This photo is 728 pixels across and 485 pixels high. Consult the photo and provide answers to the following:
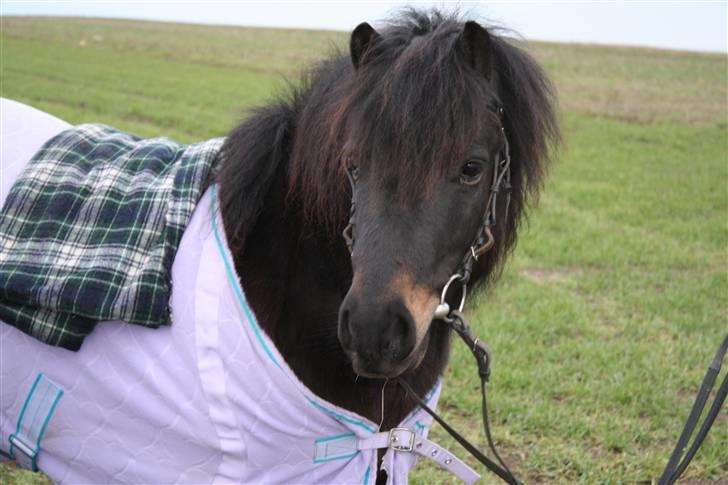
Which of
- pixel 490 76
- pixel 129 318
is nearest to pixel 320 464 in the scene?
pixel 129 318

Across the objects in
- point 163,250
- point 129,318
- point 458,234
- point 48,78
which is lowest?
point 48,78

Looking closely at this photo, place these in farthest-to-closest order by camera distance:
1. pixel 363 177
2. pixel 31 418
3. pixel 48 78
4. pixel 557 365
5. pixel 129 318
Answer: pixel 48 78 < pixel 557 365 < pixel 31 418 < pixel 129 318 < pixel 363 177

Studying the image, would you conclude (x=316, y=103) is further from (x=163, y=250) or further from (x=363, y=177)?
(x=163, y=250)

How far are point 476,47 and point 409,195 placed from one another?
0.50 metres

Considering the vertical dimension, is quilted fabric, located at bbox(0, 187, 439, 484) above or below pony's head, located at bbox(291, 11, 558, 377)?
below

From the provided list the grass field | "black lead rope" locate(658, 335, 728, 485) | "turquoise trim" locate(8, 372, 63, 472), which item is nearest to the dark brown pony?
the grass field

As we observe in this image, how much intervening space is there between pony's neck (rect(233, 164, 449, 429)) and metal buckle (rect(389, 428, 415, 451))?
0.08 metres

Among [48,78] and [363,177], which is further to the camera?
[48,78]

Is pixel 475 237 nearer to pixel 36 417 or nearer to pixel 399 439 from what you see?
pixel 399 439

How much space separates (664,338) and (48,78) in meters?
14.9

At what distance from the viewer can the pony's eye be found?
2.00 meters

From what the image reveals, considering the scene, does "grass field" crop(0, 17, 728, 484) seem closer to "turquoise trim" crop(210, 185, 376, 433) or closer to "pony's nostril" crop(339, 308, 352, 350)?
"turquoise trim" crop(210, 185, 376, 433)

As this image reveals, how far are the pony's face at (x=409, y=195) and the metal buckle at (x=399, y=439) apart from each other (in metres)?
0.50

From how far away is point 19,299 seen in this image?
7.68ft
